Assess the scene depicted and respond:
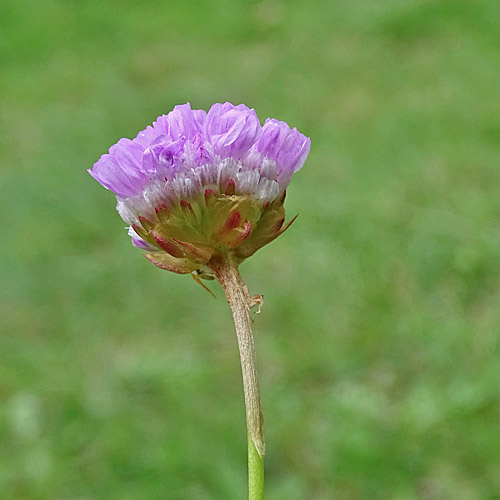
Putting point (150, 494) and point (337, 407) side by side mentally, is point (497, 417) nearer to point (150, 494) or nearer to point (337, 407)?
point (337, 407)

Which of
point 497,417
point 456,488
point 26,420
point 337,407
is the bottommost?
point 456,488

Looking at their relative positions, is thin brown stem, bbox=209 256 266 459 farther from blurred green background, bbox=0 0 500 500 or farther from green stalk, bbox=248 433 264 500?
blurred green background, bbox=0 0 500 500

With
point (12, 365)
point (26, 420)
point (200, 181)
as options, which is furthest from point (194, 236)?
point (12, 365)

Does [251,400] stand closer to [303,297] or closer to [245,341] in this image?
[245,341]

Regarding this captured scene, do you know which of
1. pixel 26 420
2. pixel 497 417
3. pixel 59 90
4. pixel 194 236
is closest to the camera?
pixel 194 236

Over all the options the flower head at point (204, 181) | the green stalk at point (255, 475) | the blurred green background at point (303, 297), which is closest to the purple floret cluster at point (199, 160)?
the flower head at point (204, 181)

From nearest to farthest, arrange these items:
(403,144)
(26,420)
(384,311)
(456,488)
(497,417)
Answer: (456,488), (497,417), (26,420), (384,311), (403,144)

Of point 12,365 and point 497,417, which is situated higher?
point 12,365

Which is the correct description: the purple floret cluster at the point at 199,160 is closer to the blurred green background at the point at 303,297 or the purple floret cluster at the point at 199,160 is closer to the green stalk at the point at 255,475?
the green stalk at the point at 255,475
